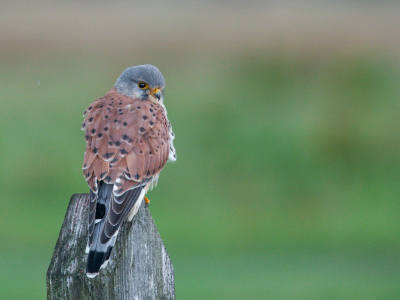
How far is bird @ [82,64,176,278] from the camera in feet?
6.97

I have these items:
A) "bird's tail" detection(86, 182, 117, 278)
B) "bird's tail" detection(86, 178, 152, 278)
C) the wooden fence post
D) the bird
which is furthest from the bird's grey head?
the wooden fence post

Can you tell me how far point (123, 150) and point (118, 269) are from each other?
3.71 ft

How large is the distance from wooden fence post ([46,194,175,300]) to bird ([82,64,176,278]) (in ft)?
0.18

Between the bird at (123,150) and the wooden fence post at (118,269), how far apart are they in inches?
2.2

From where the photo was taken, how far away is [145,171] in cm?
272

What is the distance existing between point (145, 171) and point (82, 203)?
2.42 feet

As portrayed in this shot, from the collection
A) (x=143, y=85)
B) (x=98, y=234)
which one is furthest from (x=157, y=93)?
(x=98, y=234)

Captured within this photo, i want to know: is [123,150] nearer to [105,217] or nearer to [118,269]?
[105,217]

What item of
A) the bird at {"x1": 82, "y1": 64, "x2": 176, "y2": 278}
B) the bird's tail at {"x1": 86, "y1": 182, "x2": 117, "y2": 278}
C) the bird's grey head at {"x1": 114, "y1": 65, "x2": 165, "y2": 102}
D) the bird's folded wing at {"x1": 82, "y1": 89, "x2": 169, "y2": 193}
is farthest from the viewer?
the bird's grey head at {"x1": 114, "y1": 65, "x2": 165, "y2": 102}

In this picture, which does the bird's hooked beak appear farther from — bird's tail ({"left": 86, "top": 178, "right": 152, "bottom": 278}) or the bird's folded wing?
bird's tail ({"left": 86, "top": 178, "right": 152, "bottom": 278})

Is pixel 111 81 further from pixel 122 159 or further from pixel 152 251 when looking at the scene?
pixel 152 251

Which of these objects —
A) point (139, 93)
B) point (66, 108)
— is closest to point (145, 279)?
point (139, 93)

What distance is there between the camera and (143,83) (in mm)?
Answer: 3531

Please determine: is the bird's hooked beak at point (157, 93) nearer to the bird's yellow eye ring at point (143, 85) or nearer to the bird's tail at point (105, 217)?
the bird's yellow eye ring at point (143, 85)
